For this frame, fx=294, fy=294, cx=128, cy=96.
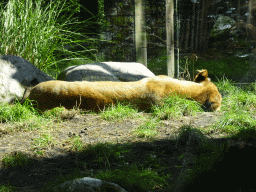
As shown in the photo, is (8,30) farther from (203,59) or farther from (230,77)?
(230,77)

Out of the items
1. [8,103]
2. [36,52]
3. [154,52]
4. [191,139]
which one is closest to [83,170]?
[191,139]

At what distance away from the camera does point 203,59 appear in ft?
21.2

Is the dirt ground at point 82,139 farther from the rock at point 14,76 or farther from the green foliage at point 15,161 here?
the rock at point 14,76

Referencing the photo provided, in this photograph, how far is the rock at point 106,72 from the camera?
222 inches

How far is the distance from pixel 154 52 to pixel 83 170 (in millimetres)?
4468

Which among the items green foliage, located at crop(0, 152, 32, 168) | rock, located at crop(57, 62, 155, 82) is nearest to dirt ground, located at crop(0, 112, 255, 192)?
green foliage, located at crop(0, 152, 32, 168)

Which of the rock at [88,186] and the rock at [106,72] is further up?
the rock at [106,72]

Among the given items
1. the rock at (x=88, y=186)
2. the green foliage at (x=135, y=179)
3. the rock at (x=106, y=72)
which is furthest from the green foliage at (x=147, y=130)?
the rock at (x=106, y=72)

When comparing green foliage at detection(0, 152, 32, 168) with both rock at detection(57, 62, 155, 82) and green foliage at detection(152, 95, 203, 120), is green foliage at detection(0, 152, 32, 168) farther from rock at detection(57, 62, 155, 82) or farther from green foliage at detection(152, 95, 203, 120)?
rock at detection(57, 62, 155, 82)

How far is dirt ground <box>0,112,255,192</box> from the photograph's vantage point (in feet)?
8.65

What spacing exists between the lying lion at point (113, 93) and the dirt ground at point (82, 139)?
0.85ft

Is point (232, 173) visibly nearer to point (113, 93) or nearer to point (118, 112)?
point (118, 112)

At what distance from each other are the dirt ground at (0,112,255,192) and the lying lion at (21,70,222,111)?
258mm

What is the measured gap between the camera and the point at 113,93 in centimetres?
472
